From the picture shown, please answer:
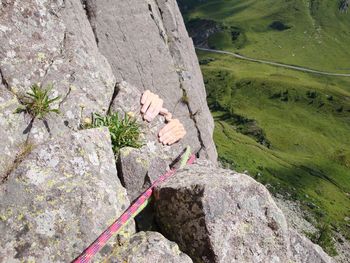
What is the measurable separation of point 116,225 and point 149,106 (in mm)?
6775

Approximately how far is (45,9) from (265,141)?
163837mm

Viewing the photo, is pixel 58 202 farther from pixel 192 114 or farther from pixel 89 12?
pixel 192 114

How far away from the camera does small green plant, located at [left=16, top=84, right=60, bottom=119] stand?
1213 cm

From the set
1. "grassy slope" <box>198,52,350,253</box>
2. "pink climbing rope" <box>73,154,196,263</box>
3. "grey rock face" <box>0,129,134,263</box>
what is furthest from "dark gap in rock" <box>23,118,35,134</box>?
"grassy slope" <box>198,52,350,253</box>

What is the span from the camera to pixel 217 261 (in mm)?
10539

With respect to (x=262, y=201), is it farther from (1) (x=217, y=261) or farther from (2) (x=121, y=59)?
(2) (x=121, y=59)

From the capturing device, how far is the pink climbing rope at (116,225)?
939 centimetres

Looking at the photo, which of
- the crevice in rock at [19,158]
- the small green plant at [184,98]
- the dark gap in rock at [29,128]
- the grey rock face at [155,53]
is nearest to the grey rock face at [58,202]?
the crevice in rock at [19,158]

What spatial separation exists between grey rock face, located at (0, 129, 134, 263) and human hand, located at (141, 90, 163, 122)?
444 cm

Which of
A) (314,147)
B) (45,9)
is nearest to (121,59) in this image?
(45,9)

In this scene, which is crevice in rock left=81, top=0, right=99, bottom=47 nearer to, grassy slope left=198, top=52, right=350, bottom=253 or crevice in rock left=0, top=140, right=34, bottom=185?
crevice in rock left=0, top=140, right=34, bottom=185

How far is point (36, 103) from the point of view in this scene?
481 inches

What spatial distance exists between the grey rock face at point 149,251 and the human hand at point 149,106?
5937 mm

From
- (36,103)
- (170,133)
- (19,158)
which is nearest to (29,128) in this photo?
(36,103)
